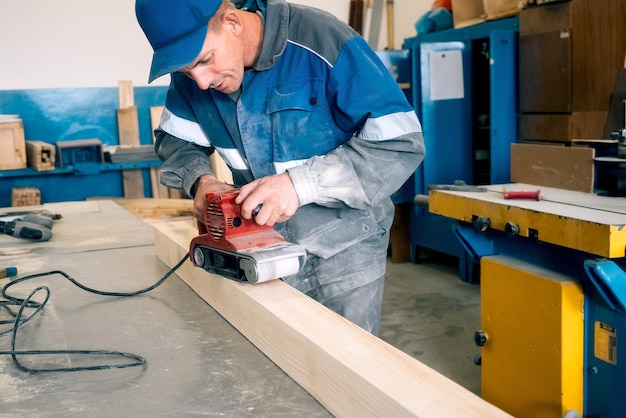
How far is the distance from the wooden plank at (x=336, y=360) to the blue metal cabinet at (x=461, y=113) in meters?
3.12

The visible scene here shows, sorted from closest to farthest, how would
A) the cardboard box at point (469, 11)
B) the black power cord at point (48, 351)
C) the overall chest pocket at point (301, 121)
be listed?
the black power cord at point (48, 351) → the overall chest pocket at point (301, 121) → the cardboard box at point (469, 11)

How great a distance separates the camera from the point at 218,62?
1468 mm

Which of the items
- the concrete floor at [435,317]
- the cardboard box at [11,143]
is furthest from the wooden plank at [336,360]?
the cardboard box at [11,143]

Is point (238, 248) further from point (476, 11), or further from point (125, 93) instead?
point (125, 93)

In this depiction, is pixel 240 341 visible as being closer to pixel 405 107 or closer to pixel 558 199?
pixel 405 107

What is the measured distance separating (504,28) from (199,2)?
3.20m

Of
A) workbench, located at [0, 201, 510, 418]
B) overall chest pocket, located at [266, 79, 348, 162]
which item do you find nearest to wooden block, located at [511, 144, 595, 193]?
overall chest pocket, located at [266, 79, 348, 162]

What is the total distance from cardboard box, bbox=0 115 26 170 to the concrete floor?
8.39 ft

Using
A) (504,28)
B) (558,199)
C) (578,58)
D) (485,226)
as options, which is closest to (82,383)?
(485,226)

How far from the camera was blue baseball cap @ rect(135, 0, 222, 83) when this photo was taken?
1.34 metres

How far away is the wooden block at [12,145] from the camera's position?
4227 mm

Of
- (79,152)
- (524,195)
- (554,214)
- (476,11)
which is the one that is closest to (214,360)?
(554,214)

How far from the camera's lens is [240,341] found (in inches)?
48.6

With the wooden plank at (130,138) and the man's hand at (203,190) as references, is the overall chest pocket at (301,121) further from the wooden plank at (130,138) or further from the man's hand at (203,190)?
the wooden plank at (130,138)
